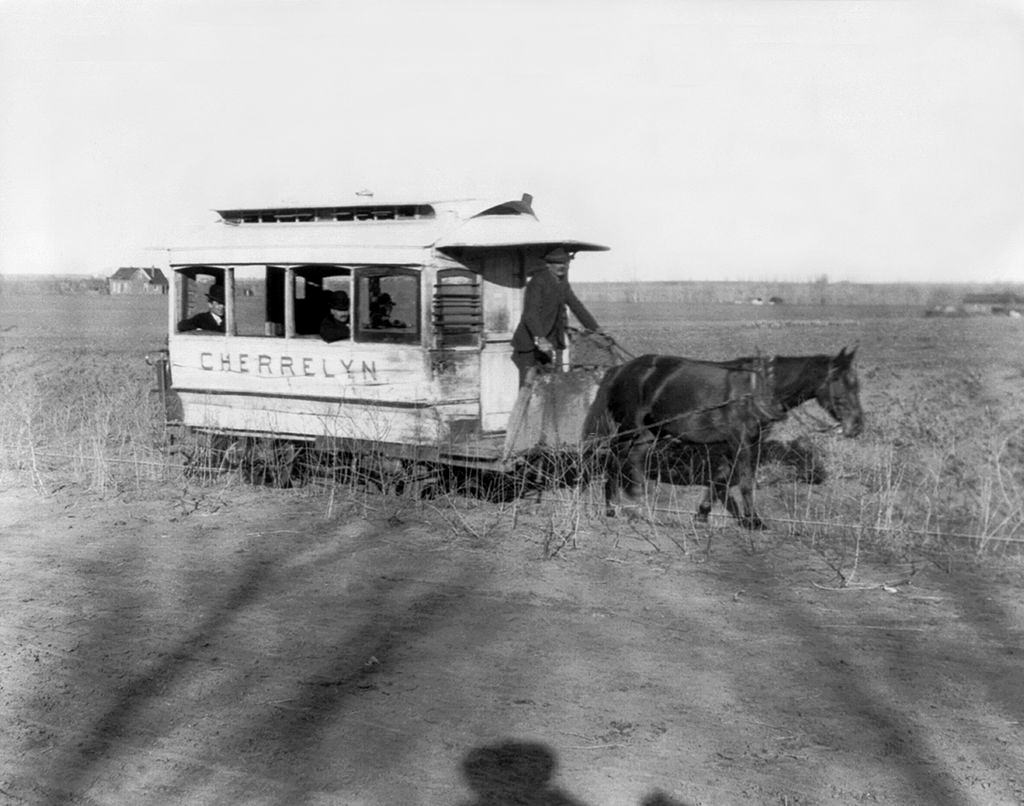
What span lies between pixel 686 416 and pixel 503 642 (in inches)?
161

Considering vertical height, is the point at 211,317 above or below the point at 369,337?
above

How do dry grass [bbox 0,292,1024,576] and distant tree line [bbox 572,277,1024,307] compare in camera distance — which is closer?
dry grass [bbox 0,292,1024,576]

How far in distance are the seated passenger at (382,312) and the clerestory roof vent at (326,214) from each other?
2.54 feet

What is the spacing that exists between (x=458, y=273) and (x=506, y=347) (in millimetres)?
889

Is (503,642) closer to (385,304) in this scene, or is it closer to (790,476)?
(385,304)

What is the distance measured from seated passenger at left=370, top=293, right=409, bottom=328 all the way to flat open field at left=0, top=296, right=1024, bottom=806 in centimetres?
168

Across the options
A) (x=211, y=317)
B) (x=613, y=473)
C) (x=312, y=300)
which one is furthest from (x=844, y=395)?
(x=211, y=317)

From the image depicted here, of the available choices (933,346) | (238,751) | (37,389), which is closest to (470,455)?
(238,751)

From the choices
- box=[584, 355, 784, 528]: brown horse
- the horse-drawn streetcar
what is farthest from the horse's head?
the horse-drawn streetcar

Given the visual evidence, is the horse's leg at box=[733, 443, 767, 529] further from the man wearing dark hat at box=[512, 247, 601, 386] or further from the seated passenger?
the seated passenger

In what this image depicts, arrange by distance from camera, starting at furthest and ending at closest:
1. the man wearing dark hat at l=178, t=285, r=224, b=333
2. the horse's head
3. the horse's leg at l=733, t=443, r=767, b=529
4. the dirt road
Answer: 1. the man wearing dark hat at l=178, t=285, r=224, b=333
2. the horse's leg at l=733, t=443, r=767, b=529
3. the horse's head
4. the dirt road

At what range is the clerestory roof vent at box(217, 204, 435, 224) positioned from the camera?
35.5ft

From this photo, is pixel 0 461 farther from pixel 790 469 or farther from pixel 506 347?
pixel 790 469

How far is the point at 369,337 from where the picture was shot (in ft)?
35.3
